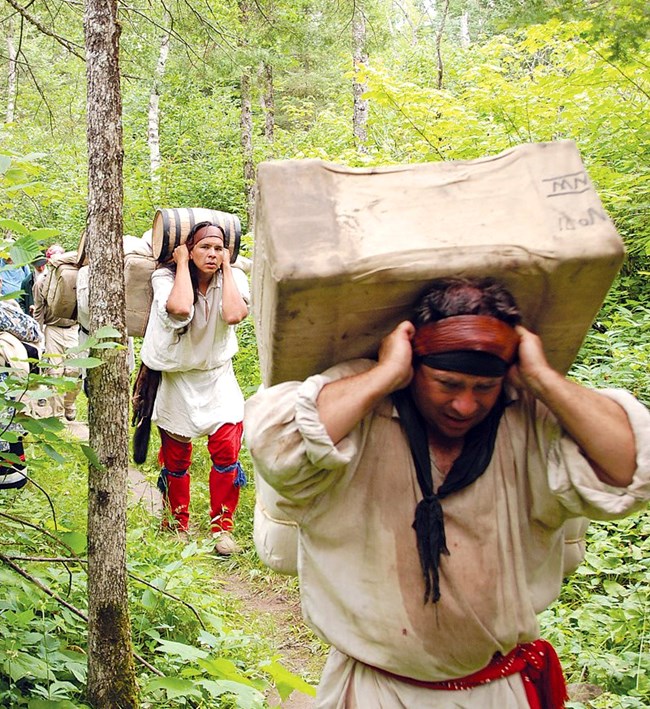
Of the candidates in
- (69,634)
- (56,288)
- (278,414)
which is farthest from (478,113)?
(278,414)

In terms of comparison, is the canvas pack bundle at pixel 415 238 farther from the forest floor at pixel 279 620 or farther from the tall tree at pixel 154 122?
the tall tree at pixel 154 122

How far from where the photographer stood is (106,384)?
277 cm

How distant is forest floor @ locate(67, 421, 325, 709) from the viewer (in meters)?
3.81

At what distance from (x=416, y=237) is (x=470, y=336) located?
25 centimetres

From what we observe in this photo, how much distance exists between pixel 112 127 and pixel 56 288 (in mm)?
4318

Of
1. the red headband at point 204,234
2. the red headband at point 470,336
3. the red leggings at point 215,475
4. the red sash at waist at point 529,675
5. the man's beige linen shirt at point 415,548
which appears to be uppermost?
the red headband at point 204,234

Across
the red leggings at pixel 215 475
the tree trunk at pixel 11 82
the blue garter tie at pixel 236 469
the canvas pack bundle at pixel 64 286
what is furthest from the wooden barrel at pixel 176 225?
the canvas pack bundle at pixel 64 286

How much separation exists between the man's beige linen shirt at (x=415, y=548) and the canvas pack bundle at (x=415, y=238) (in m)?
0.19

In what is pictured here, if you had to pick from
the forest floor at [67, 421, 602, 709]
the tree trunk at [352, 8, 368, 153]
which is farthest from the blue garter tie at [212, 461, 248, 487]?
the tree trunk at [352, 8, 368, 153]

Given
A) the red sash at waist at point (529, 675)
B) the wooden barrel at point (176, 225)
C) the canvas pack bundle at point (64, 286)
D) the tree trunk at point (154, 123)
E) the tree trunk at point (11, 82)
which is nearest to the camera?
the red sash at waist at point (529, 675)

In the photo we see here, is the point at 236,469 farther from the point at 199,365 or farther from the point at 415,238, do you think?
the point at 415,238

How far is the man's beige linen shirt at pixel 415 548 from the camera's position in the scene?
5.83 feet

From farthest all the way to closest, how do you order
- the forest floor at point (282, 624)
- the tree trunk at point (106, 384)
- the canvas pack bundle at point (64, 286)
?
the canvas pack bundle at point (64, 286)
the forest floor at point (282, 624)
the tree trunk at point (106, 384)

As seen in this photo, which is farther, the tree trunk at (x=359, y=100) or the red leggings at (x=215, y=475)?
the tree trunk at (x=359, y=100)
